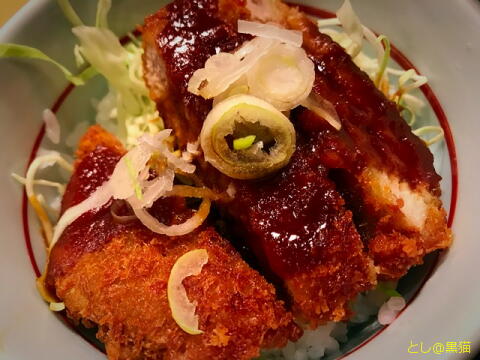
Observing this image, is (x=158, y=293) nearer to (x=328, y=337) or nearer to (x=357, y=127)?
(x=328, y=337)

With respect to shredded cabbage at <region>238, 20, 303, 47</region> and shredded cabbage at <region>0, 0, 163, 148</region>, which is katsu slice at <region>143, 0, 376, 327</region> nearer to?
shredded cabbage at <region>238, 20, 303, 47</region>

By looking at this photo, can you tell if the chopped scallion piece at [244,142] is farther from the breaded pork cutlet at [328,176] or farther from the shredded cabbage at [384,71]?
the shredded cabbage at [384,71]

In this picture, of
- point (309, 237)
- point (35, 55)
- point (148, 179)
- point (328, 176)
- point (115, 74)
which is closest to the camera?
point (309, 237)

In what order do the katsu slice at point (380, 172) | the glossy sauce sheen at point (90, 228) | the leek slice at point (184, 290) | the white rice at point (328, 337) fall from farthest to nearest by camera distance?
the white rice at point (328, 337), the glossy sauce sheen at point (90, 228), the katsu slice at point (380, 172), the leek slice at point (184, 290)

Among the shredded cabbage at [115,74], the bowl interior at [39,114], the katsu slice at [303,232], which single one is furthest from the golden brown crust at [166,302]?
the shredded cabbage at [115,74]

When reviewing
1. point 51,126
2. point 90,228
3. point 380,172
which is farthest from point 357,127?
point 51,126

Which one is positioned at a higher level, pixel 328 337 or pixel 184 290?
pixel 184 290
